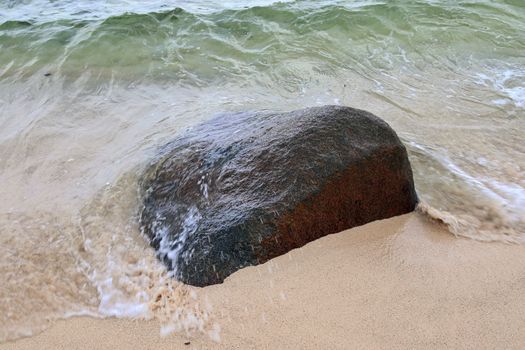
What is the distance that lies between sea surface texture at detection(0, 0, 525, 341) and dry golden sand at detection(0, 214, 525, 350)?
141 mm

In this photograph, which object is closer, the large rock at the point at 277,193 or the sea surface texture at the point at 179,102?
the large rock at the point at 277,193

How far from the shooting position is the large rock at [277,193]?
2609 millimetres

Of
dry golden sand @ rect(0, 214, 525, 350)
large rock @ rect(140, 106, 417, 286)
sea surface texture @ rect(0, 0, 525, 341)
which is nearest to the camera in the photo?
dry golden sand @ rect(0, 214, 525, 350)

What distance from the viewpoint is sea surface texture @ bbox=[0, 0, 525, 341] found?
278 cm

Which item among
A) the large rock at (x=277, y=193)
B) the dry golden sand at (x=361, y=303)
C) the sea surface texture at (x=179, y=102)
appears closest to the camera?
the dry golden sand at (x=361, y=303)

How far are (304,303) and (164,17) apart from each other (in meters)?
6.88

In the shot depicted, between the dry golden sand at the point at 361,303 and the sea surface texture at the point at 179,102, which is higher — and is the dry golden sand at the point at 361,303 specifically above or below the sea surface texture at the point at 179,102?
above

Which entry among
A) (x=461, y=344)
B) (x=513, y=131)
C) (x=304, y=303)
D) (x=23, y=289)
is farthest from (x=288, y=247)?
(x=513, y=131)

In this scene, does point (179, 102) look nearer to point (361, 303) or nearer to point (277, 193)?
point (277, 193)

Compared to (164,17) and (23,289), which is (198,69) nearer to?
(164,17)

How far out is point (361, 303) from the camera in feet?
7.71

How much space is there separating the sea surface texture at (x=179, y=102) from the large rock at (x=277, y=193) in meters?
0.21

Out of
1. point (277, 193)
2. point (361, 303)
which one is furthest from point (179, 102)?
point (361, 303)

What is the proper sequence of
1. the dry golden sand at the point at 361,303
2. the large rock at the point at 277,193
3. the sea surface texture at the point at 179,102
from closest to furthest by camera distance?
the dry golden sand at the point at 361,303 → the large rock at the point at 277,193 → the sea surface texture at the point at 179,102
